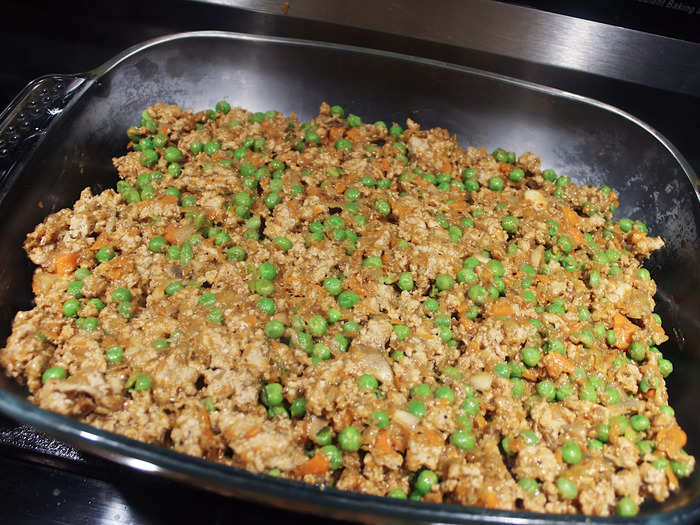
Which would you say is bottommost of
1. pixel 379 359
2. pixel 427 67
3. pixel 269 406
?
pixel 269 406

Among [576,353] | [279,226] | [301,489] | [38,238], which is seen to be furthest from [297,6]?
[301,489]

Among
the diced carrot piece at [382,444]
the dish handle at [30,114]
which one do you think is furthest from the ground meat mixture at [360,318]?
the dish handle at [30,114]

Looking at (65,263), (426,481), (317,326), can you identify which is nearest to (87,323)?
(65,263)

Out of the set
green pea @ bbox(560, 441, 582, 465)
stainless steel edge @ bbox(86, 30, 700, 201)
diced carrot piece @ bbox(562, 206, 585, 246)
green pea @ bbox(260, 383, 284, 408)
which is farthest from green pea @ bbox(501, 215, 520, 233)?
green pea @ bbox(260, 383, 284, 408)

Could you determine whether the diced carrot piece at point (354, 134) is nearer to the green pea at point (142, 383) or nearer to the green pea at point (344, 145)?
the green pea at point (344, 145)

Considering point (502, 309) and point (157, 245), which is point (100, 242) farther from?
point (502, 309)

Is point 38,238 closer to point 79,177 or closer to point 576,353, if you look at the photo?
point 79,177
